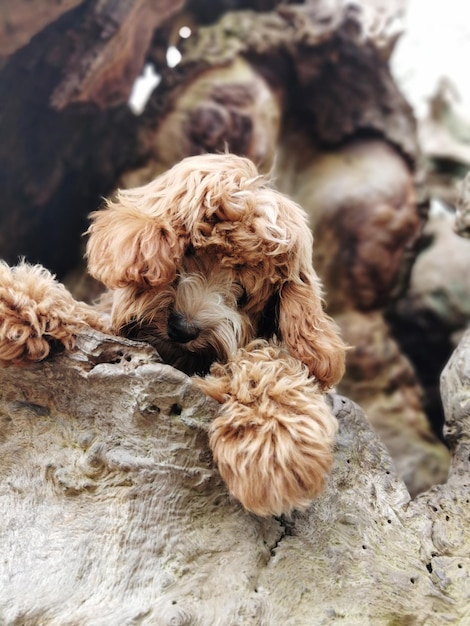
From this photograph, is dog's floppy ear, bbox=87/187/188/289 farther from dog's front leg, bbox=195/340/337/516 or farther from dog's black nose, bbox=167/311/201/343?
dog's front leg, bbox=195/340/337/516

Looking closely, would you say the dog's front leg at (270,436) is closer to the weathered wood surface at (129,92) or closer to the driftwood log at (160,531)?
the driftwood log at (160,531)

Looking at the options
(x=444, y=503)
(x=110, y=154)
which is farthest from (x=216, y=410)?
(x=110, y=154)

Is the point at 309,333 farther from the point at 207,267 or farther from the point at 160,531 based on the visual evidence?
the point at 160,531

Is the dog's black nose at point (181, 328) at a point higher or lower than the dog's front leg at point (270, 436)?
higher

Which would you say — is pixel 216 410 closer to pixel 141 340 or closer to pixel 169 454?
pixel 169 454

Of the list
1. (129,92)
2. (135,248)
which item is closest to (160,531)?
(135,248)

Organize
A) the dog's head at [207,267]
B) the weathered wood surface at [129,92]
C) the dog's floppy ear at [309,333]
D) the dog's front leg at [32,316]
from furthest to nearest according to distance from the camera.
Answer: the weathered wood surface at [129,92]
the dog's floppy ear at [309,333]
the dog's head at [207,267]
the dog's front leg at [32,316]

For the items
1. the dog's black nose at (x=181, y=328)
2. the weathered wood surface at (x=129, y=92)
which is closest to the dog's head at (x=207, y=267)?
the dog's black nose at (x=181, y=328)
